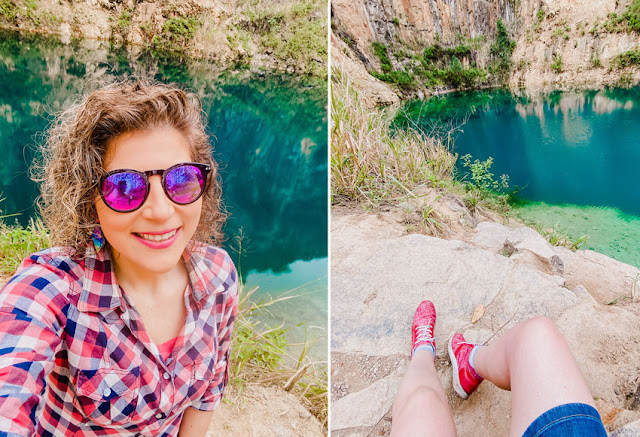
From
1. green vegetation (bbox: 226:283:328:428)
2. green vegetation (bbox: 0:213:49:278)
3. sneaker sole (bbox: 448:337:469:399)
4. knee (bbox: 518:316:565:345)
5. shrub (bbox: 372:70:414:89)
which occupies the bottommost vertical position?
green vegetation (bbox: 226:283:328:428)

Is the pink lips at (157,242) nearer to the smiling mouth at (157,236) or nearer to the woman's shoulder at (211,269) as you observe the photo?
the smiling mouth at (157,236)

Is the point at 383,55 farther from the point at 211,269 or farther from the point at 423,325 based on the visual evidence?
the point at 211,269

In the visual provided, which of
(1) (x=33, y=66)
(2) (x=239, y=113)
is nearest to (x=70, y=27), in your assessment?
(1) (x=33, y=66)

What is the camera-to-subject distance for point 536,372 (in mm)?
696

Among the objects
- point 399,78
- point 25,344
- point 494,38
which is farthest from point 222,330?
point 494,38

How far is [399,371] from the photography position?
110 cm

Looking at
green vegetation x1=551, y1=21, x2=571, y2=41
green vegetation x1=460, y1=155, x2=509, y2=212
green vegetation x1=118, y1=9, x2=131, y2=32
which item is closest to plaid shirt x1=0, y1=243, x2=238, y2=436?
green vegetation x1=460, y1=155, x2=509, y2=212

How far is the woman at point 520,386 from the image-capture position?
2.02 feet

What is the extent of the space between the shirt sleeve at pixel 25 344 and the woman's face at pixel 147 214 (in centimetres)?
10

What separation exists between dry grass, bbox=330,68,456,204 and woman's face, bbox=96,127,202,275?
4.23ft

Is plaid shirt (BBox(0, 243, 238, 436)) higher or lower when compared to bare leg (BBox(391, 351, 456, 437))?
higher

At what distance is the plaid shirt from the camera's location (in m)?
0.44

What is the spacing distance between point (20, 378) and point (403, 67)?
8158 mm

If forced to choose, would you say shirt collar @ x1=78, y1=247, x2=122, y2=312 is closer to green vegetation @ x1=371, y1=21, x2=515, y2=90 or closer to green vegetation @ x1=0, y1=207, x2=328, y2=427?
green vegetation @ x1=0, y1=207, x2=328, y2=427
